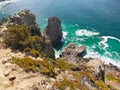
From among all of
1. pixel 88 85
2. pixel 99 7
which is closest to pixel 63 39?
pixel 99 7

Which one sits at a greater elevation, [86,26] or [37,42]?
[37,42]

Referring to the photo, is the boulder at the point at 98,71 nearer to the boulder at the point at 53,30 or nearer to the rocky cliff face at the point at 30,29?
the rocky cliff face at the point at 30,29

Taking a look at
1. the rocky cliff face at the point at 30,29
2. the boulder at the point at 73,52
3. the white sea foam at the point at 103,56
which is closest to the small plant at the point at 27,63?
the rocky cliff face at the point at 30,29

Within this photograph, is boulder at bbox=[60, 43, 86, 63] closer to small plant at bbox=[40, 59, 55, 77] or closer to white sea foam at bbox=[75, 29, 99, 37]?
white sea foam at bbox=[75, 29, 99, 37]

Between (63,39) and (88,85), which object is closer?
(88,85)

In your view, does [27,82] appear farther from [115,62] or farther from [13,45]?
[115,62]

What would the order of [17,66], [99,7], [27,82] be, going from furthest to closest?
[99,7]
[17,66]
[27,82]

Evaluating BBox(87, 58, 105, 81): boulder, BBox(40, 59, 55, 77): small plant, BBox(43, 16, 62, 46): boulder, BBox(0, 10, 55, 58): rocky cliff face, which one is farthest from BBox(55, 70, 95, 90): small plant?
BBox(43, 16, 62, 46): boulder
